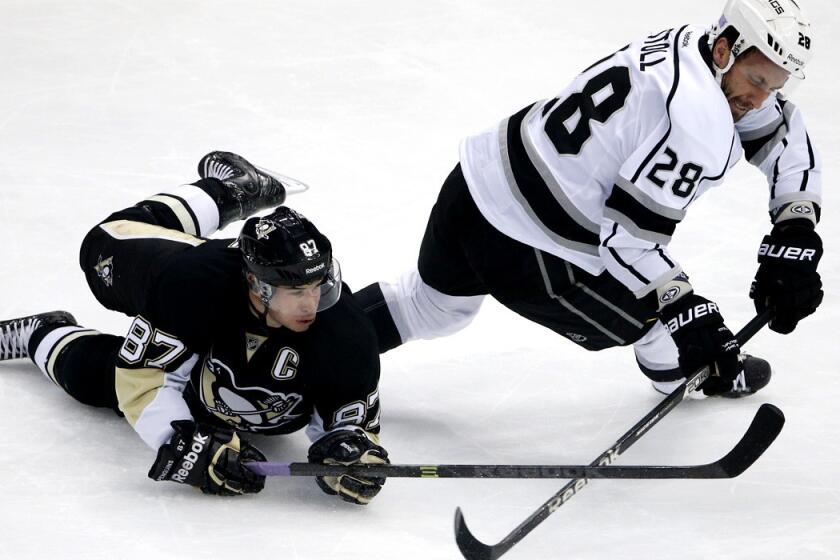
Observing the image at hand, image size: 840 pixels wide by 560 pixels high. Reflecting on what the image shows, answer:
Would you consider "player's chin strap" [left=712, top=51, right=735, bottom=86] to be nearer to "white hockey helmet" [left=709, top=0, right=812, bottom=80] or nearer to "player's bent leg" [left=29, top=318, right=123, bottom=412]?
"white hockey helmet" [left=709, top=0, right=812, bottom=80]

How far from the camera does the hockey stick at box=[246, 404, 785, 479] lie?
2.93 m

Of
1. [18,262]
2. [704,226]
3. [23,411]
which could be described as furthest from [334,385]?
[704,226]

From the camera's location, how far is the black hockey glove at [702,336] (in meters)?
2.93

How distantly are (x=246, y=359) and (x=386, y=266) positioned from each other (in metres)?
1.29

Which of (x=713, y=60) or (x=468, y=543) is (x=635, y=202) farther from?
(x=468, y=543)

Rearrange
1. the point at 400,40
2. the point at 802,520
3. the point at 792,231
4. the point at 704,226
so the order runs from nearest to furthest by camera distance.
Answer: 1. the point at 802,520
2. the point at 792,231
3. the point at 704,226
4. the point at 400,40

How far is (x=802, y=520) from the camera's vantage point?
3.03 meters

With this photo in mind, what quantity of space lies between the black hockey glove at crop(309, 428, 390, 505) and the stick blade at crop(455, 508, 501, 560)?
1.07 feet

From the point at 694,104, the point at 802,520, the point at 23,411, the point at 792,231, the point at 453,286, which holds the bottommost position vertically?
the point at 23,411

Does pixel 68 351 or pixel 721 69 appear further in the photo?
pixel 68 351

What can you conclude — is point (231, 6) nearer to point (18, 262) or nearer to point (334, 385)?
point (18, 262)

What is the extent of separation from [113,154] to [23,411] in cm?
174

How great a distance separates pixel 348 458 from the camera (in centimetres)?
305

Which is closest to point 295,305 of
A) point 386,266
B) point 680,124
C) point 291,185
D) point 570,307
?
point 570,307
